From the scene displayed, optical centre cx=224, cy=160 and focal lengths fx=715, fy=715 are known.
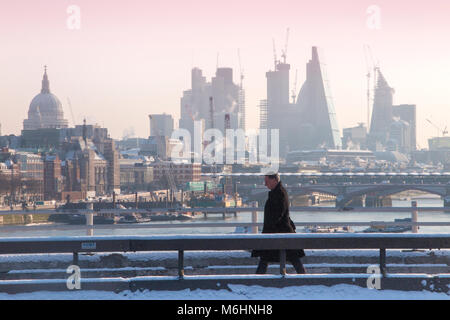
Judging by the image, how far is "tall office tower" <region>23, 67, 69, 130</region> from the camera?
630 ft

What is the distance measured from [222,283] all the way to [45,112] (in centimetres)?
19299

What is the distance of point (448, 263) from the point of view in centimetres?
913

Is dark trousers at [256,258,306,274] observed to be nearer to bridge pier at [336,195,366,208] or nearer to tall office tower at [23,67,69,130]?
bridge pier at [336,195,366,208]

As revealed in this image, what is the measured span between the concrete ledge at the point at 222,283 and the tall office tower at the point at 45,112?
187763mm

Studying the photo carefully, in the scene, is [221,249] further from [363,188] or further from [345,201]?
[363,188]

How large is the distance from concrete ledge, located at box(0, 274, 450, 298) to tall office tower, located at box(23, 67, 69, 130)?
616 ft

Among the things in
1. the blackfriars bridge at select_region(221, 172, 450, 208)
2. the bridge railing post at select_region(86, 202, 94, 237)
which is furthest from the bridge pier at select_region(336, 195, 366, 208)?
the bridge railing post at select_region(86, 202, 94, 237)

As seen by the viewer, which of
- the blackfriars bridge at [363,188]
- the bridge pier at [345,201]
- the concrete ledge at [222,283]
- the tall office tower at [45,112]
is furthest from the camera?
the tall office tower at [45,112]

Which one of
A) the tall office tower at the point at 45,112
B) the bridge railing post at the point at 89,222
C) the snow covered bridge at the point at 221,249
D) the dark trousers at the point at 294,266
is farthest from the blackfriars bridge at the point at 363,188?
the tall office tower at the point at 45,112

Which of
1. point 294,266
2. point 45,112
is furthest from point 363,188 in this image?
point 45,112

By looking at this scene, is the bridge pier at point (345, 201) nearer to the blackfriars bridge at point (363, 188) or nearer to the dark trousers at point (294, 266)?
the blackfriars bridge at point (363, 188)

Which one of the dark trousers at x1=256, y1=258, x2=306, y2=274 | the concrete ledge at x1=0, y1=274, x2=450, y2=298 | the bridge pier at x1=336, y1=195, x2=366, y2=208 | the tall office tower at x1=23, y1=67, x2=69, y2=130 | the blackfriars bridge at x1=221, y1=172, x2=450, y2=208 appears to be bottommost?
the bridge pier at x1=336, y1=195, x2=366, y2=208

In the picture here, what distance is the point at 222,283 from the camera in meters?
7.12

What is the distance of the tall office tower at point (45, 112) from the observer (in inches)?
7564
